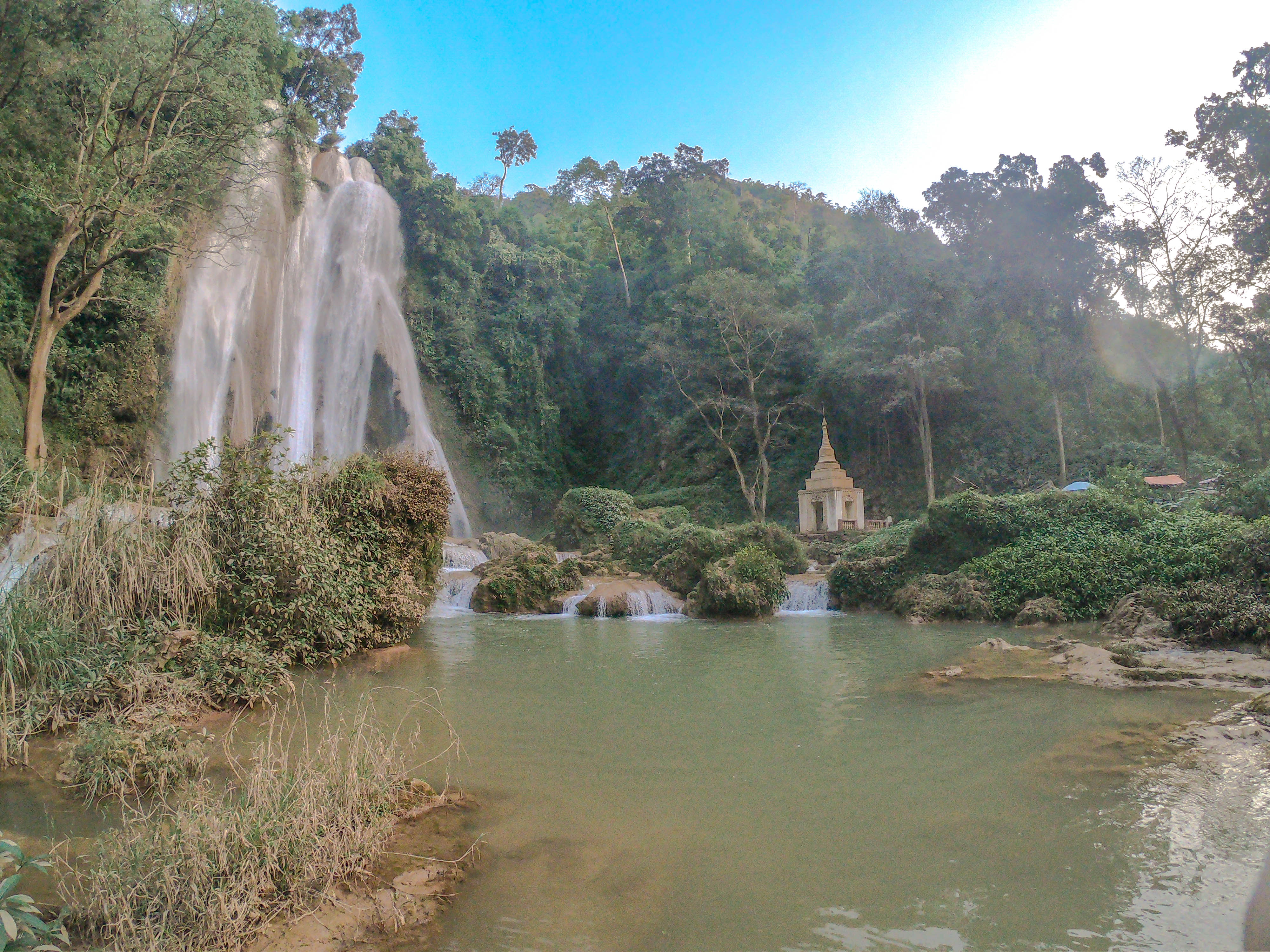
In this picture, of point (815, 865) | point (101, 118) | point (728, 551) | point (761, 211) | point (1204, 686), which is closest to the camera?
point (815, 865)

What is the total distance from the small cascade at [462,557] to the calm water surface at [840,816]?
1266 cm

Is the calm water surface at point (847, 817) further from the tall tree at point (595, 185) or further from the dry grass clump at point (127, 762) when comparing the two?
the tall tree at point (595, 185)

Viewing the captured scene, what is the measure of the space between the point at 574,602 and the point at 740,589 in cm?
379

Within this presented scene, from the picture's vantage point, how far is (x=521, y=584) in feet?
55.5

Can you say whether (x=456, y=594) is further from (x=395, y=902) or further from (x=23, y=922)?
(x=23, y=922)

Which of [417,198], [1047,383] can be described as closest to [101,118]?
[417,198]

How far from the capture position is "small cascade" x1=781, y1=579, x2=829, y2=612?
17.1m

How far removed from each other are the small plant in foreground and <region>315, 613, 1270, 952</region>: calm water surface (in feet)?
4.71

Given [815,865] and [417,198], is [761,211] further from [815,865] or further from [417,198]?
[815,865]

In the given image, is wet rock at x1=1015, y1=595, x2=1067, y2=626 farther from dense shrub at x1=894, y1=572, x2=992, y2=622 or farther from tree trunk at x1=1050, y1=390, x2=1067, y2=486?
tree trunk at x1=1050, y1=390, x2=1067, y2=486

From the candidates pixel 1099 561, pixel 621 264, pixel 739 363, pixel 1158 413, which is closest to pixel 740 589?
pixel 1099 561

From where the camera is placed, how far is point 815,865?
13.1 ft

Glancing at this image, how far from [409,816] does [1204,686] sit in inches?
309

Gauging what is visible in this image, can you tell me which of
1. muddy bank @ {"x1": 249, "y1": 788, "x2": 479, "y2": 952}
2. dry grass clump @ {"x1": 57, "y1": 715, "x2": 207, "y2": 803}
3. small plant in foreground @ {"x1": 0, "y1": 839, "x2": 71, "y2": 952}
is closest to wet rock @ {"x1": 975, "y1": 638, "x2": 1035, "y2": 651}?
muddy bank @ {"x1": 249, "y1": 788, "x2": 479, "y2": 952}
